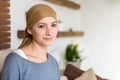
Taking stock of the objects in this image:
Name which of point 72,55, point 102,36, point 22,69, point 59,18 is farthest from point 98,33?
point 22,69

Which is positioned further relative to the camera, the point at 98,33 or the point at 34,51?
the point at 98,33

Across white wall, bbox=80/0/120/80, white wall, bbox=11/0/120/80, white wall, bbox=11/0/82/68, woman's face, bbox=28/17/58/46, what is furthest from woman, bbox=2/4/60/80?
white wall, bbox=80/0/120/80

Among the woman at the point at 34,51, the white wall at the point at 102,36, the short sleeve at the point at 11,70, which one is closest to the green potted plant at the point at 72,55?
the white wall at the point at 102,36

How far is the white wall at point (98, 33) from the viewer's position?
3.65m

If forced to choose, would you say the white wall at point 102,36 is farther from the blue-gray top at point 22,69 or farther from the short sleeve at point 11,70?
the short sleeve at point 11,70

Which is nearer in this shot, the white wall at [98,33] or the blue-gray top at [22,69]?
the blue-gray top at [22,69]

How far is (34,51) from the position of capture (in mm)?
1307

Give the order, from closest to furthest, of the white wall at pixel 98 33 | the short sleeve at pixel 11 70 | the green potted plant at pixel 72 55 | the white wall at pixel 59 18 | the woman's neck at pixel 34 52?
the short sleeve at pixel 11 70, the woman's neck at pixel 34 52, the white wall at pixel 59 18, the green potted plant at pixel 72 55, the white wall at pixel 98 33

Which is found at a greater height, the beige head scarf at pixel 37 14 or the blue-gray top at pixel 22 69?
the beige head scarf at pixel 37 14

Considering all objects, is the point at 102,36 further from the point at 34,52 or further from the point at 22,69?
the point at 22,69

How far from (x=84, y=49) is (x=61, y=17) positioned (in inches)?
34.8

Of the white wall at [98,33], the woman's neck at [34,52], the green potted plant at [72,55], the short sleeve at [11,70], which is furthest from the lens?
the white wall at [98,33]

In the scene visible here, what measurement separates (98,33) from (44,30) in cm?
269

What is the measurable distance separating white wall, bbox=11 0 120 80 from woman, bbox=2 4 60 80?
6.66 feet
